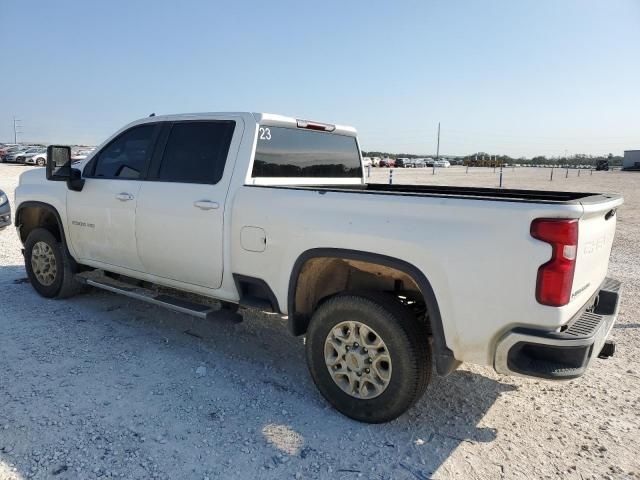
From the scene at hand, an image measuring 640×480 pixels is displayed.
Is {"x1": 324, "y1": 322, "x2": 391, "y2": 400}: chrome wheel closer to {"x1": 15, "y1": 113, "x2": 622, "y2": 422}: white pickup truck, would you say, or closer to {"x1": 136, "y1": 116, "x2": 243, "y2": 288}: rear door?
{"x1": 15, "y1": 113, "x2": 622, "y2": 422}: white pickup truck

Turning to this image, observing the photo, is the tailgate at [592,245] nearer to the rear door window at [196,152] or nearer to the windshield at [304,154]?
the windshield at [304,154]

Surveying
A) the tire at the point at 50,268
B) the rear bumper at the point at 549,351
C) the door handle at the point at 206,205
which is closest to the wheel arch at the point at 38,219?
the tire at the point at 50,268

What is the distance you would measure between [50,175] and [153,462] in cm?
328

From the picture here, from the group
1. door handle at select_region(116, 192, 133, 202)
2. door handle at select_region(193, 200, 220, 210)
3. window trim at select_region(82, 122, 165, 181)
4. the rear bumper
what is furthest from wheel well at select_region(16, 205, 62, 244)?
the rear bumper

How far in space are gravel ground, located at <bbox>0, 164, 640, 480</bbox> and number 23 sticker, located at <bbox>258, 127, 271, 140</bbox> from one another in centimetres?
182

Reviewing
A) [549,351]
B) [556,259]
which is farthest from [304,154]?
[549,351]

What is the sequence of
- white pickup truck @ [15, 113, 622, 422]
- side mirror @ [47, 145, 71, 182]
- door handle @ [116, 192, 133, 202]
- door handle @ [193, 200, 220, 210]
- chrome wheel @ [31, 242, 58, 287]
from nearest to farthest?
white pickup truck @ [15, 113, 622, 422] → door handle @ [193, 200, 220, 210] → door handle @ [116, 192, 133, 202] → side mirror @ [47, 145, 71, 182] → chrome wheel @ [31, 242, 58, 287]

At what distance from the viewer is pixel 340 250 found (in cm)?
318

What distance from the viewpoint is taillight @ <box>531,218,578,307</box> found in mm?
2465

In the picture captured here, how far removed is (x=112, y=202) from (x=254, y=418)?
254 centimetres

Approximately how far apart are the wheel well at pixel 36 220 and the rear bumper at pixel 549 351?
15.5 feet

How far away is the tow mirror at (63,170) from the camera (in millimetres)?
4844

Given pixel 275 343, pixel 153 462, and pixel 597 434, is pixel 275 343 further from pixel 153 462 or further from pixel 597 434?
pixel 597 434

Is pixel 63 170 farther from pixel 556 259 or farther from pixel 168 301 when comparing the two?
pixel 556 259
